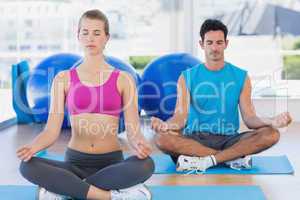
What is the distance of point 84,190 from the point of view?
2.38m

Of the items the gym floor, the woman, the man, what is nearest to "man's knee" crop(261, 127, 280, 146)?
the man

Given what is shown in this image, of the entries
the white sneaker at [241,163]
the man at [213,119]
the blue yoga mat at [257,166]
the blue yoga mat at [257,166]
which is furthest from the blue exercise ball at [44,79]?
the white sneaker at [241,163]

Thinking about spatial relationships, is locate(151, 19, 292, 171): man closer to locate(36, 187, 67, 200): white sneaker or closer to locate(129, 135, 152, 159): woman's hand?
locate(129, 135, 152, 159): woman's hand

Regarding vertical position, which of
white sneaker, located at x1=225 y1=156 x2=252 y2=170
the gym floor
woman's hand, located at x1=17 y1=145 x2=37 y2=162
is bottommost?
the gym floor

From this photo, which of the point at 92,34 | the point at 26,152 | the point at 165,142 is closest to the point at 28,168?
the point at 26,152

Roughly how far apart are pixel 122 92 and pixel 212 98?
821 mm

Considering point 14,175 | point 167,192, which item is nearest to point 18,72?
point 14,175

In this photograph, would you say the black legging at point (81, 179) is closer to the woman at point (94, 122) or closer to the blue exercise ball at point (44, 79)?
the woman at point (94, 122)

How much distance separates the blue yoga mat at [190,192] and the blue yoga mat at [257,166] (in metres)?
0.37

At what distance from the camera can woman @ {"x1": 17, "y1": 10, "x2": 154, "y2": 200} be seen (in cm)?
242

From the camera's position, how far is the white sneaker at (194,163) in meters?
3.13

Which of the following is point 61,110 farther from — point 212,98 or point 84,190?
Answer: point 212,98

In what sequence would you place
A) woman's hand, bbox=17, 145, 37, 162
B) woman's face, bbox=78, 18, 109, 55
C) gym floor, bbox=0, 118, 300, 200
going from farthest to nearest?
gym floor, bbox=0, 118, 300, 200, woman's face, bbox=78, 18, 109, 55, woman's hand, bbox=17, 145, 37, 162

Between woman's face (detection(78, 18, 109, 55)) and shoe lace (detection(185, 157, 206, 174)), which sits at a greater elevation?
woman's face (detection(78, 18, 109, 55))
